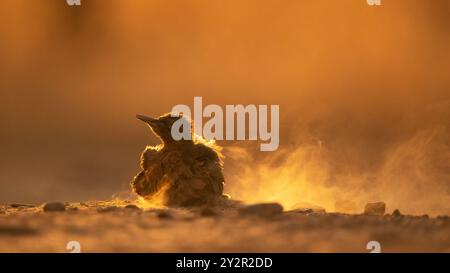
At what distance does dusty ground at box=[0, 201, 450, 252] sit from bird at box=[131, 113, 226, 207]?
2.46 m

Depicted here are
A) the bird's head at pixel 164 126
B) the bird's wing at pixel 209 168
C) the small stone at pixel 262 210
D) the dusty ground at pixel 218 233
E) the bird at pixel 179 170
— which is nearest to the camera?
the dusty ground at pixel 218 233

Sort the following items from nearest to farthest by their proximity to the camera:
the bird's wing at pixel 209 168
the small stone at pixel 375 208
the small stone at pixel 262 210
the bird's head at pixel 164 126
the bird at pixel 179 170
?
the small stone at pixel 262 210 → the small stone at pixel 375 208 → the bird at pixel 179 170 → the bird's wing at pixel 209 168 → the bird's head at pixel 164 126

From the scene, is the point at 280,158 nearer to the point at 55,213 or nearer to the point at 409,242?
the point at 55,213

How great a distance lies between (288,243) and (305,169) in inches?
279

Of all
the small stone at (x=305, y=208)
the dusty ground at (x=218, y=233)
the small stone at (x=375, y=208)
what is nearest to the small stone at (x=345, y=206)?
the small stone at (x=305, y=208)

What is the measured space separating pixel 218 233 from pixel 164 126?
5.62m

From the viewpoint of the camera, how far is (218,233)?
8391mm

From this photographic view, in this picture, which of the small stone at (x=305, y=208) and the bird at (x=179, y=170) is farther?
the bird at (x=179, y=170)

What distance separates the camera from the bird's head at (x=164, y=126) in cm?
1377

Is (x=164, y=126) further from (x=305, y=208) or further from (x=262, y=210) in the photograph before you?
(x=262, y=210)

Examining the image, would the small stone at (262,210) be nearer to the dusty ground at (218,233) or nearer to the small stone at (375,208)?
the dusty ground at (218,233)

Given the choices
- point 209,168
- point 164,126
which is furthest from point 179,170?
point 164,126

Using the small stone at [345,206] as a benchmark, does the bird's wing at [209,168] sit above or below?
above

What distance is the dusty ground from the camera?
7.68 m
